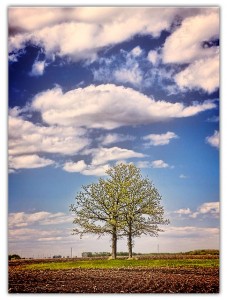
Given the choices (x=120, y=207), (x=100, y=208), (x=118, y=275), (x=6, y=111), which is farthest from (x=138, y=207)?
(x=6, y=111)

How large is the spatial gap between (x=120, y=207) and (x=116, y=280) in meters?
1.12

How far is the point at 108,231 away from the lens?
8.32m

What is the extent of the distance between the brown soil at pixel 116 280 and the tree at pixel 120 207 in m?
0.37

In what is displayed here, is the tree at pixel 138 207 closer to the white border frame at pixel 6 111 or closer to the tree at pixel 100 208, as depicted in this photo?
the tree at pixel 100 208

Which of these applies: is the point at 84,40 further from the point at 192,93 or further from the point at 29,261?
the point at 29,261

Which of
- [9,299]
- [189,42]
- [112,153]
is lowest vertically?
[9,299]

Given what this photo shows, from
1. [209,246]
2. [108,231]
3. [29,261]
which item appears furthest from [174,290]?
[29,261]

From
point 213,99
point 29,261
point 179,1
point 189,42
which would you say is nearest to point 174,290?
point 29,261

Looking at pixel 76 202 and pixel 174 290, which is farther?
pixel 76 202

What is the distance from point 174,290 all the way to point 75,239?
1.51m

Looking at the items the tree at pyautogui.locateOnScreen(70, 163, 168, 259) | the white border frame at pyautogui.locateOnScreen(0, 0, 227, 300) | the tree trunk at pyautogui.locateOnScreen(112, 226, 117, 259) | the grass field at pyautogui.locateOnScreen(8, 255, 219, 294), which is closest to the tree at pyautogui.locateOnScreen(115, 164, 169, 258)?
the tree at pyautogui.locateOnScreen(70, 163, 168, 259)

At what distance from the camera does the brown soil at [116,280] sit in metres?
7.55

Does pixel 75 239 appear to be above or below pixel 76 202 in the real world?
below

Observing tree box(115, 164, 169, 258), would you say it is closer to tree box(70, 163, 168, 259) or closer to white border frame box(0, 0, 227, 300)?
tree box(70, 163, 168, 259)
